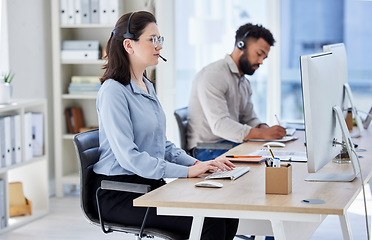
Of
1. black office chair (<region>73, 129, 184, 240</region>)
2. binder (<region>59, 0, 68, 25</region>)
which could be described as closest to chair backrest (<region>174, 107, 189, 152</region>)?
black office chair (<region>73, 129, 184, 240</region>)

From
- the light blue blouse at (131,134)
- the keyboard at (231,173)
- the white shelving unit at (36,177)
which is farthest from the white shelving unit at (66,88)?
the keyboard at (231,173)

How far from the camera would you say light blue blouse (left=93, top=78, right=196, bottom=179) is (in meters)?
2.65

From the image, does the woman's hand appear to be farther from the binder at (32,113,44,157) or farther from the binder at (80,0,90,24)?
the binder at (80,0,90,24)

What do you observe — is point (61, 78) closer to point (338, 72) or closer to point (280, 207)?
point (338, 72)

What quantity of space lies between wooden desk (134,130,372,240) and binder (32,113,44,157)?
2491 millimetres

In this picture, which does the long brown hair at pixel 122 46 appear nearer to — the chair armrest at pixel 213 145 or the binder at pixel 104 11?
the chair armrest at pixel 213 145

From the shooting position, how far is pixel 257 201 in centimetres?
A: 215

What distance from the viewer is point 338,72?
2.80m

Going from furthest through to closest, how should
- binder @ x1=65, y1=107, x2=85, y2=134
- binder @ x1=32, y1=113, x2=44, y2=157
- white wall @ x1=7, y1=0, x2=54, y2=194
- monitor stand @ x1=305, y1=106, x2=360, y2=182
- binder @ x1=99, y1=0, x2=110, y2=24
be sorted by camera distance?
binder @ x1=65, y1=107, x2=85, y2=134
binder @ x1=99, y1=0, x2=110, y2=24
white wall @ x1=7, y1=0, x2=54, y2=194
binder @ x1=32, y1=113, x2=44, y2=157
monitor stand @ x1=305, y1=106, x2=360, y2=182

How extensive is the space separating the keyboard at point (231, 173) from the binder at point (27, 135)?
2.30 meters

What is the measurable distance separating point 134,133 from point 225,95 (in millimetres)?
1372

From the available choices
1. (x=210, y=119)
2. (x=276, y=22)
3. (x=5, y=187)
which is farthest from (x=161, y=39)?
(x=276, y=22)

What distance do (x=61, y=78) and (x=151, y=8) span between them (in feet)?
3.09

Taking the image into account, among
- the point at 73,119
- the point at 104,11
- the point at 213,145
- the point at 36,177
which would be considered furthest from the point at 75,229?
the point at 104,11
